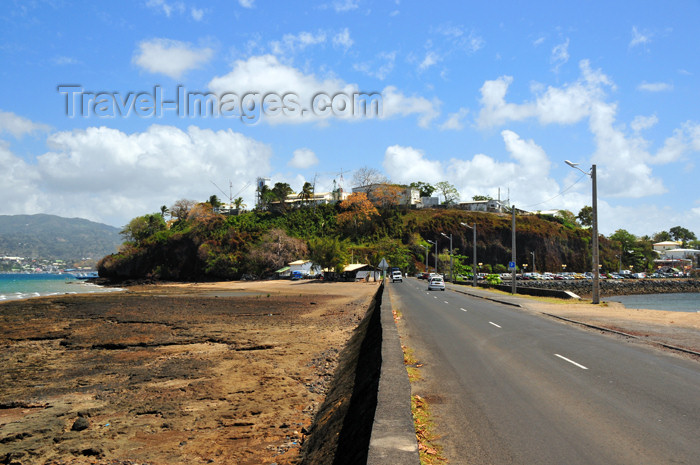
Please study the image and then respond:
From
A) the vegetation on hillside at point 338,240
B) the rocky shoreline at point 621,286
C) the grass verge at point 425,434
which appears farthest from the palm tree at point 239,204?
the grass verge at point 425,434

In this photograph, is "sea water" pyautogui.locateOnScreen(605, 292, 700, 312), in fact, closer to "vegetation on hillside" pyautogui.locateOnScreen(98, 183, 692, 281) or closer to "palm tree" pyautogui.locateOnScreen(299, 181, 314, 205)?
"vegetation on hillside" pyautogui.locateOnScreen(98, 183, 692, 281)

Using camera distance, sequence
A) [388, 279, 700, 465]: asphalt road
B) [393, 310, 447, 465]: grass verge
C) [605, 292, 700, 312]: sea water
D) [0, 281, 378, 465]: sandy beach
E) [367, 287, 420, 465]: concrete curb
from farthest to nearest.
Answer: [605, 292, 700, 312]: sea water < [0, 281, 378, 465]: sandy beach < [388, 279, 700, 465]: asphalt road < [393, 310, 447, 465]: grass verge < [367, 287, 420, 465]: concrete curb

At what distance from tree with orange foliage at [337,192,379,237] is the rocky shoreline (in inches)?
1680

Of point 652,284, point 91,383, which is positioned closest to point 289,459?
point 91,383

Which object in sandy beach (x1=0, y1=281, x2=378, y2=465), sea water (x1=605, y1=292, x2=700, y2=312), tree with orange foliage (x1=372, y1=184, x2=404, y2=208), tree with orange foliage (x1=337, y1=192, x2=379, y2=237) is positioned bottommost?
sea water (x1=605, y1=292, x2=700, y2=312)

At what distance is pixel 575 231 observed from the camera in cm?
14488

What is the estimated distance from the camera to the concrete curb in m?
4.41

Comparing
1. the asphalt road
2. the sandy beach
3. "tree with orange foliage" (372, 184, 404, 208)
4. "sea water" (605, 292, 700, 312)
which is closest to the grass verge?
the asphalt road

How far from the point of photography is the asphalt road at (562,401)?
18.6ft

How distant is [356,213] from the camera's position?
12544 cm

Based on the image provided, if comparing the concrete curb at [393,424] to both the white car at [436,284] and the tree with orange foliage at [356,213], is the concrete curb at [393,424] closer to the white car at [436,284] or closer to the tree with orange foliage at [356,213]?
the white car at [436,284]

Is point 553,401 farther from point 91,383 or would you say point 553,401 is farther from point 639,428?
point 91,383

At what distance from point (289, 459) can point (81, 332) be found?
64.5 feet

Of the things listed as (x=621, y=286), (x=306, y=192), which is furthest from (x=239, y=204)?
(x=621, y=286)
